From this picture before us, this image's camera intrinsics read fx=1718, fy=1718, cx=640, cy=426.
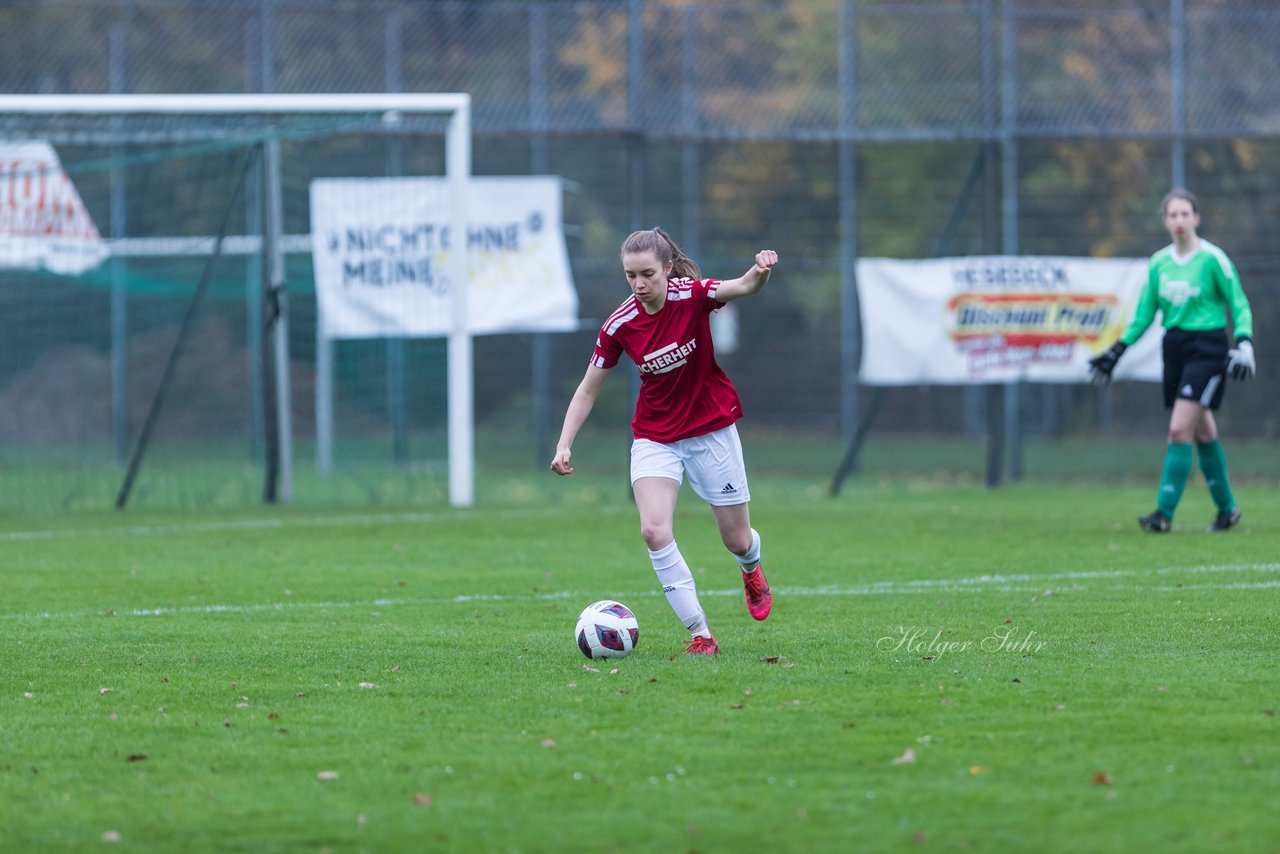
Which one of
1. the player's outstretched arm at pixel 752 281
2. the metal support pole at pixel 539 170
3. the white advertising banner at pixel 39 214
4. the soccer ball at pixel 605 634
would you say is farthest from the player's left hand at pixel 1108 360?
the metal support pole at pixel 539 170

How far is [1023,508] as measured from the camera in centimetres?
1377

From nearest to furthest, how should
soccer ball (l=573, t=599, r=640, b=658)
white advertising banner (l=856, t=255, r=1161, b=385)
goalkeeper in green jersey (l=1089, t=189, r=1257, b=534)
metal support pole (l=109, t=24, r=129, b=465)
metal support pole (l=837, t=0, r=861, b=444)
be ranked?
1. soccer ball (l=573, t=599, r=640, b=658)
2. goalkeeper in green jersey (l=1089, t=189, r=1257, b=534)
3. white advertising banner (l=856, t=255, r=1161, b=385)
4. metal support pole (l=837, t=0, r=861, b=444)
5. metal support pole (l=109, t=24, r=129, b=465)

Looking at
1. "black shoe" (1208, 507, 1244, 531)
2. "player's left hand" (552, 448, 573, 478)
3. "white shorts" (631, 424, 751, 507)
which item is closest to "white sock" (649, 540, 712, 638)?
"white shorts" (631, 424, 751, 507)

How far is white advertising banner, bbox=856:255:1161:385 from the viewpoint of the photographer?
50.8 ft

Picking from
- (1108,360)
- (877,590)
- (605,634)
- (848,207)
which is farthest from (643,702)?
(848,207)

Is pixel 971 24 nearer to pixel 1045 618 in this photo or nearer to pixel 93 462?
pixel 93 462

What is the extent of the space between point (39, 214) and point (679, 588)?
366 inches

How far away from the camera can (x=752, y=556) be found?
24.0ft

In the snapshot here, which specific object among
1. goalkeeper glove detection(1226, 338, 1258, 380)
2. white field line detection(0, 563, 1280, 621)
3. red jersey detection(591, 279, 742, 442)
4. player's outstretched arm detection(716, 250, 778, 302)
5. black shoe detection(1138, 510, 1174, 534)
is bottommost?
black shoe detection(1138, 510, 1174, 534)

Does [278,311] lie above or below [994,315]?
above

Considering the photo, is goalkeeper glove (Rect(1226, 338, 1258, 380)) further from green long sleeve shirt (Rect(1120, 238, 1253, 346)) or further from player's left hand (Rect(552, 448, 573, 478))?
player's left hand (Rect(552, 448, 573, 478))

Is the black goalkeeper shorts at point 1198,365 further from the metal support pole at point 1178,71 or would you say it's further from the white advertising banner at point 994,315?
the metal support pole at point 1178,71

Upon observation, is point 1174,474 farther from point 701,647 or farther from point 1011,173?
point 1011,173

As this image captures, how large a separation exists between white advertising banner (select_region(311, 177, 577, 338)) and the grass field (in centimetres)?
461
